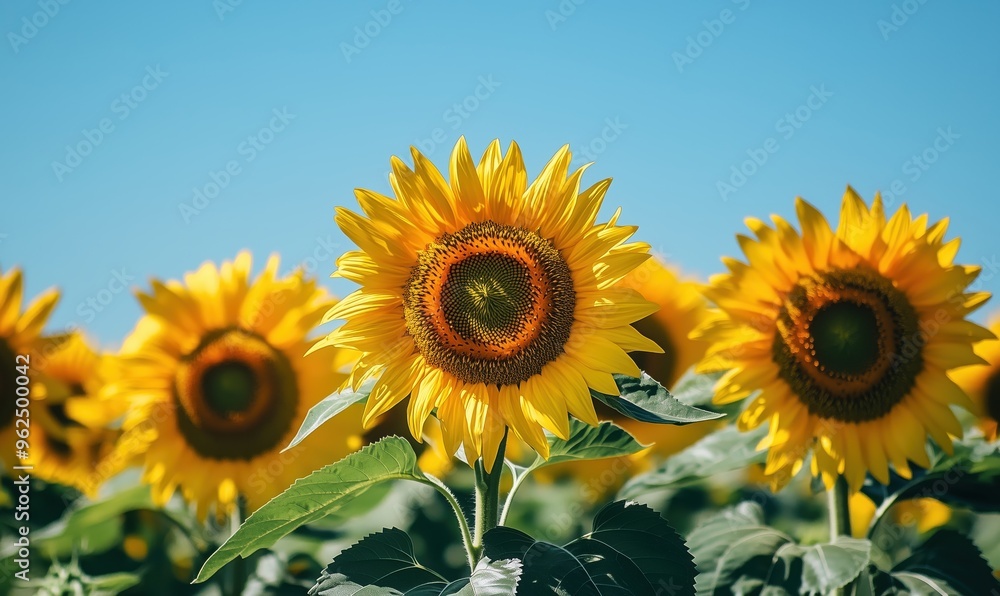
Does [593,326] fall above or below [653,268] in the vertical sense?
below

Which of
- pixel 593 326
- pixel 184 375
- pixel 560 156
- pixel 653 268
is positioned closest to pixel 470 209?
pixel 560 156

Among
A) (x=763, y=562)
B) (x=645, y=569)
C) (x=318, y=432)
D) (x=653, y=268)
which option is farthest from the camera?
(x=653, y=268)

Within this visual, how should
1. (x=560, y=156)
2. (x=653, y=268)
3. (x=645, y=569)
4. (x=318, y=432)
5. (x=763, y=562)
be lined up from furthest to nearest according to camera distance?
1. (x=653, y=268)
2. (x=318, y=432)
3. (x=763, y=562)
4. (x=560, y=156)
5. (x=645, y=569)

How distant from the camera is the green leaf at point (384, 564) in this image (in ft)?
8.02

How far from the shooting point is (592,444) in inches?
106

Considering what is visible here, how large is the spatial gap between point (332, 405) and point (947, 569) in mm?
2231

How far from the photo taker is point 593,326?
265 centimetres

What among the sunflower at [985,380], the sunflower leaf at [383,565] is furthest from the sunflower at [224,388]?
the sunflower at [985,380]

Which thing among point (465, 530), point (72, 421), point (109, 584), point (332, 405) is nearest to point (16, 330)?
point (72, 421)

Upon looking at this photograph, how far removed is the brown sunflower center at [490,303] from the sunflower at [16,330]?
2.97 m

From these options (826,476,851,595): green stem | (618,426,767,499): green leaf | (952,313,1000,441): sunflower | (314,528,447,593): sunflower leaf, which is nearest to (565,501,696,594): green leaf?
(314,528,447,593): sunflower leaf

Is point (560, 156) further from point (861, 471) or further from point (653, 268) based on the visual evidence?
point (653, 268)

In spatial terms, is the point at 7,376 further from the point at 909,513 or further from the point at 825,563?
the point at 909,513

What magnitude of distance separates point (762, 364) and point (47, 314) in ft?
11.9
